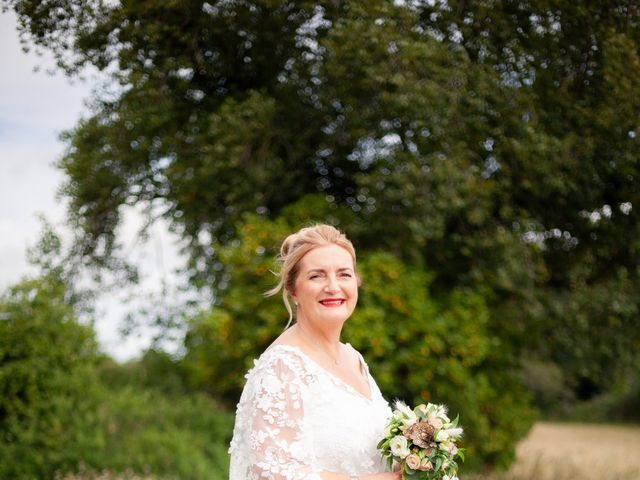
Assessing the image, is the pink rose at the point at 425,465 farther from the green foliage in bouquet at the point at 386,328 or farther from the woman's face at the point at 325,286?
the green foliage in bouquet at the point at 386,328

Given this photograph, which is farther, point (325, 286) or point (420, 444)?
point (325, 286)

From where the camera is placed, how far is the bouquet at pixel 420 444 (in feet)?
10.8

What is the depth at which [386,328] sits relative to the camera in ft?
30.5

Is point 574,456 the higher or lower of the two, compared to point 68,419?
lower

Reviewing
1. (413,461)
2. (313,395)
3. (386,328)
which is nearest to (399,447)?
(413,461)

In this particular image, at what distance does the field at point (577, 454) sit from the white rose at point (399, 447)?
723cm

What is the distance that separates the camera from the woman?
317 centimetres

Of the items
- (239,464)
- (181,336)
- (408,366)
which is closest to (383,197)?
(408,366)

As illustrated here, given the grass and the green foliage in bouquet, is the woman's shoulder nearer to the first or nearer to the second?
the grass

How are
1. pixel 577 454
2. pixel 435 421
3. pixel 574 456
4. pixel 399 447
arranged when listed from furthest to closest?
pixel 577 454 → pixel 574 456 → pixel 435 421 → pixel 399 447

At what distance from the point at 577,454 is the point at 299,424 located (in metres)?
13.5

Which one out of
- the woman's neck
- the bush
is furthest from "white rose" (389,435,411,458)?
the bush

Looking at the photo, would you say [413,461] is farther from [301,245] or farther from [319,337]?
[301,245]

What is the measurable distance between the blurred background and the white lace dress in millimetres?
4989
